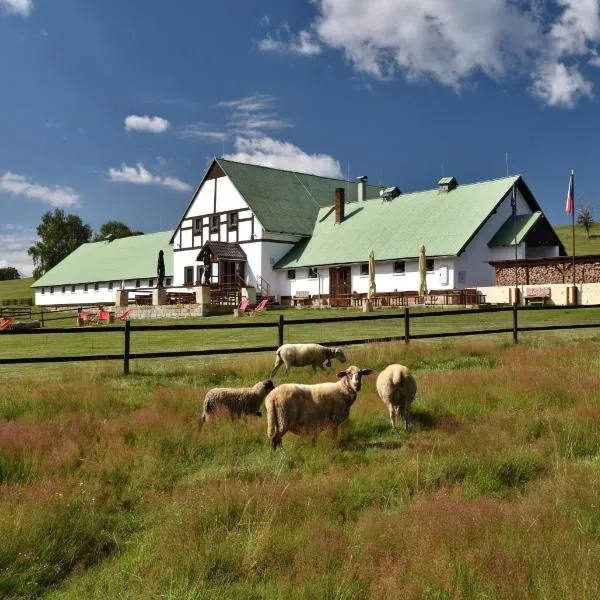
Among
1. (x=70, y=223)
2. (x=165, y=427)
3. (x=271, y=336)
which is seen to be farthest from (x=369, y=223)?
(x=70, y=223)

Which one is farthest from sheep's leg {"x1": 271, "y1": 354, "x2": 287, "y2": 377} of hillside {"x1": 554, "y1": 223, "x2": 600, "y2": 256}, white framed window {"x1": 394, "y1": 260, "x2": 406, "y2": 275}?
hillside {"x1": 554, "y1": 223, "x2": 600, "y2": 256}

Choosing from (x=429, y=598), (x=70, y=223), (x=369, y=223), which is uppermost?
(x=70, y=223)

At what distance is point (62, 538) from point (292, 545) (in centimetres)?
200

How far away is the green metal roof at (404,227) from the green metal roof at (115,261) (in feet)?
57.4

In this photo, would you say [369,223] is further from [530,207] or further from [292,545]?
[292,545]

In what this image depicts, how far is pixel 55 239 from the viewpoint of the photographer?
340 ft

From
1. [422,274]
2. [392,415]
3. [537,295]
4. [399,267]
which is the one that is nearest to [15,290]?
[399,267]

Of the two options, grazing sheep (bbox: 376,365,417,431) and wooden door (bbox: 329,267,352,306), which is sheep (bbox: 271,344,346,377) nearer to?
grazing sheep (bbox: 376,365,417,431)

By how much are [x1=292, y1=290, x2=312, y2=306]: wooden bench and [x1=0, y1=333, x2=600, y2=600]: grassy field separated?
A: 119 feet

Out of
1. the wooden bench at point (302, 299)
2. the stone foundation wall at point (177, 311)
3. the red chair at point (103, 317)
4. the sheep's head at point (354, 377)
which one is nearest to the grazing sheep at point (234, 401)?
the sheep's head at point (354, 377)

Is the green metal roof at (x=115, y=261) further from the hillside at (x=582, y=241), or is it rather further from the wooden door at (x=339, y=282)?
the hillside at (x=582, y=241)

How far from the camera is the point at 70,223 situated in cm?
10544

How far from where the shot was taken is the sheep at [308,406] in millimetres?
8008

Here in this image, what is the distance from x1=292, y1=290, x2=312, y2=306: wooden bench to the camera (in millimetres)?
46938
